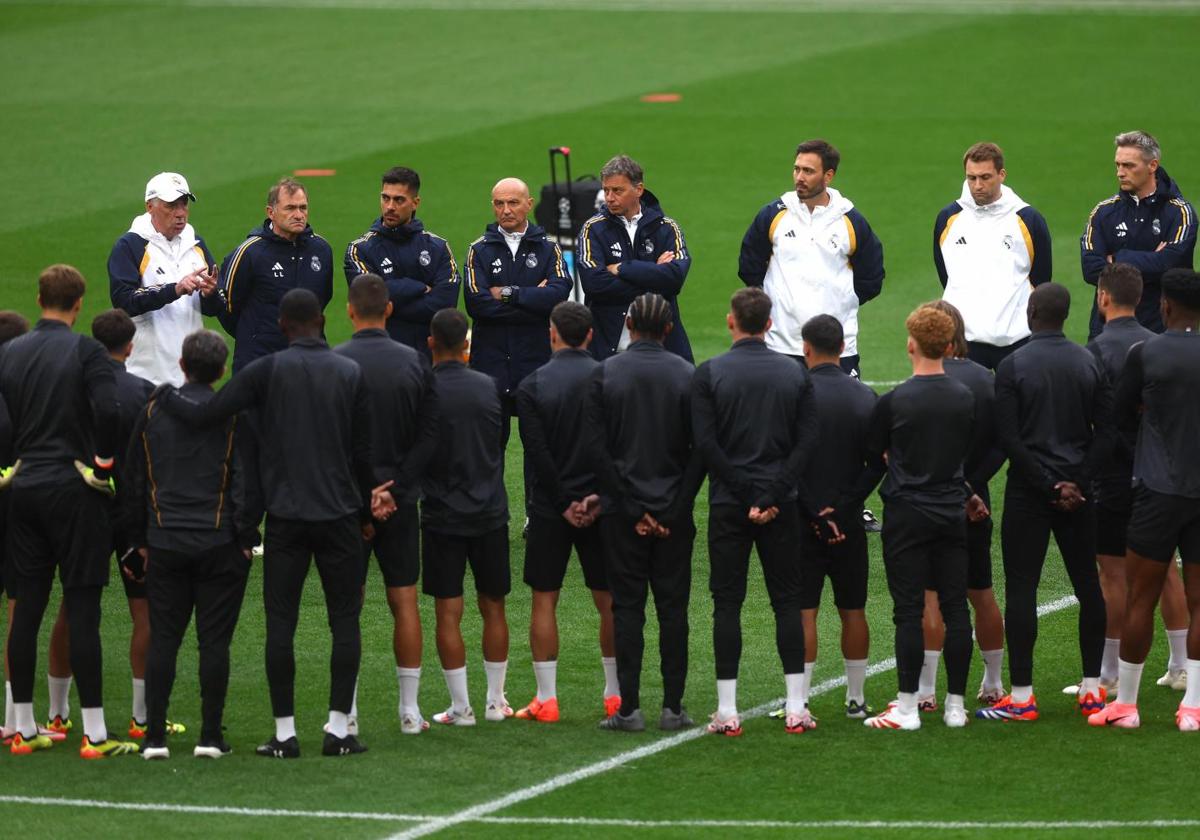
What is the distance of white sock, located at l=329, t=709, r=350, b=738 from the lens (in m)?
9.50

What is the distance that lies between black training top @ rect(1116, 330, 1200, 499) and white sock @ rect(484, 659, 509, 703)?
130 inches

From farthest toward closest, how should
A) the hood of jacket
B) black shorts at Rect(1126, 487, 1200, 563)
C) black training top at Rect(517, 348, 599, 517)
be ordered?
the hood of jacket → black training top at Rect(517, 348, 599, 517) → black shorts at Rect(1126, 487, 1200, 563)

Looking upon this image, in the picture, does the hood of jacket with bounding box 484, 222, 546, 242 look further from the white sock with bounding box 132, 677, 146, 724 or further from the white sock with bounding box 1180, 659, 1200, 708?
the white sock with bounding box 1180, 659, 1200, 708

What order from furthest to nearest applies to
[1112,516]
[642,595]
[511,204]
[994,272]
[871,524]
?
[871,524] < [994,272] < [511,204] < [1112,516] < [642,595]

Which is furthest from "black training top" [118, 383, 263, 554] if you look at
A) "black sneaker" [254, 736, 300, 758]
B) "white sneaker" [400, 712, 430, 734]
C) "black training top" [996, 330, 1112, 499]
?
"black training top" [996, 330, 1112, 499]

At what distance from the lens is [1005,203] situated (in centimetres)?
1289

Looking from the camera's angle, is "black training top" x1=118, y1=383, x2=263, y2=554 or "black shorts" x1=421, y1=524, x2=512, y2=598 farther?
"black shorts" x1=421, y1=524, x2=512, y2=598

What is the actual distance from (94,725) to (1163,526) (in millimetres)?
5181

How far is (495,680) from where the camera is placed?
10.1 m

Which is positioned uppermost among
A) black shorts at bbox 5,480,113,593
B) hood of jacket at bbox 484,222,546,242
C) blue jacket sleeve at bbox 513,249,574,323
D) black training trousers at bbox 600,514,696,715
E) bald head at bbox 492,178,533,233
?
bald head at bbox 492,178,533,233

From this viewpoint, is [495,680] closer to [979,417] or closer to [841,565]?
[841,565]

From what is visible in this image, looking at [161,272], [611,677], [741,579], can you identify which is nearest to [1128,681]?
[741,579]

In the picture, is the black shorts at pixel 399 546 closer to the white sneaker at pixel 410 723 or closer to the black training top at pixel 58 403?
the white sneaker at pixel 410 723

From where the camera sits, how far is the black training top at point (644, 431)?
384 inches
